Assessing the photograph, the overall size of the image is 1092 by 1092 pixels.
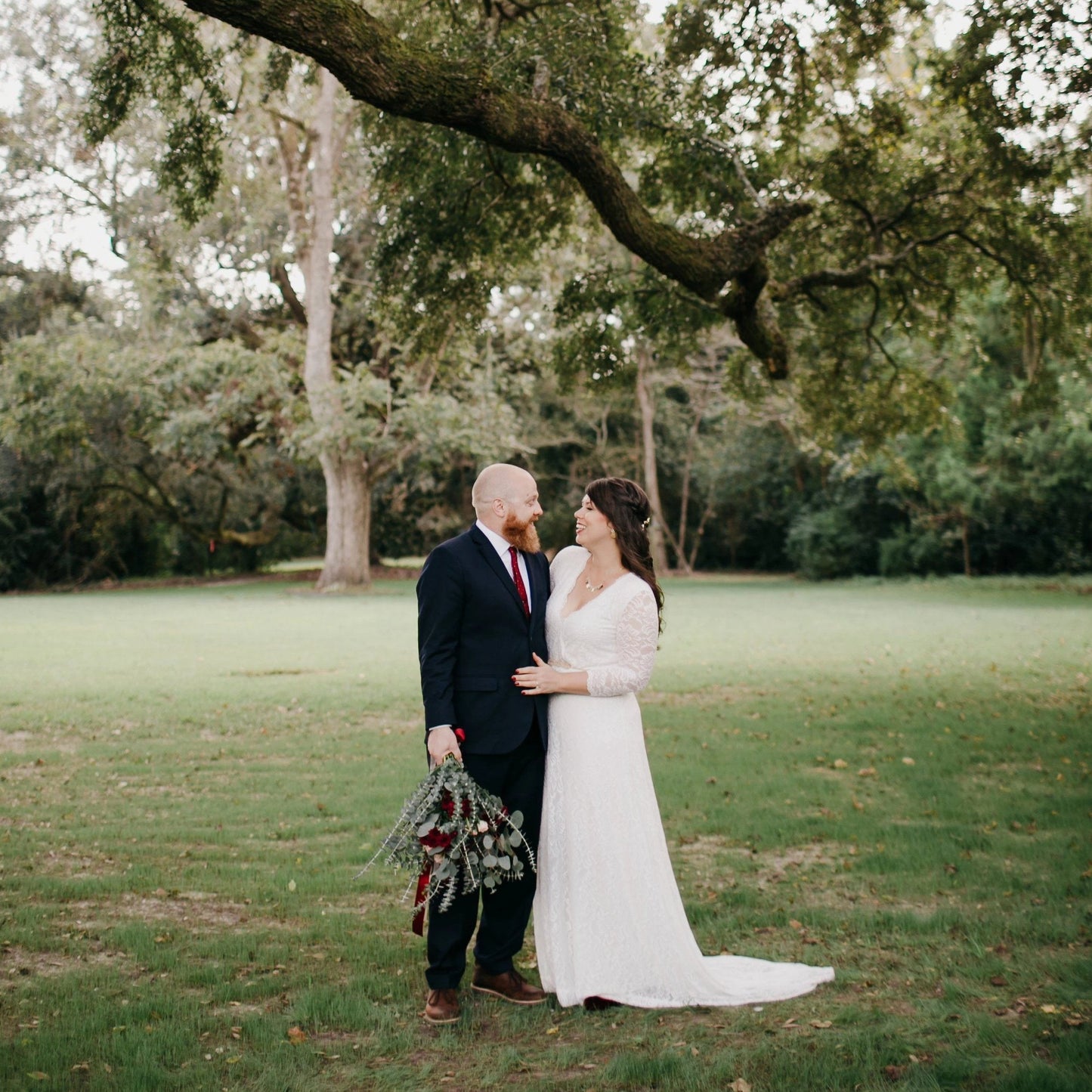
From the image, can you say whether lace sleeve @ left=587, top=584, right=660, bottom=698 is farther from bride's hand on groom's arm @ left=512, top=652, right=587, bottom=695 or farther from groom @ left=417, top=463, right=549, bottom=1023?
groom @ left=417, top=463, right=549, bottom=1023

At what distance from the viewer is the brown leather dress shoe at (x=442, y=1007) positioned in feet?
14.4

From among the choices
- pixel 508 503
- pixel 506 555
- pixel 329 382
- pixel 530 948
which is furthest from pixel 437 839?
pixel 329 382

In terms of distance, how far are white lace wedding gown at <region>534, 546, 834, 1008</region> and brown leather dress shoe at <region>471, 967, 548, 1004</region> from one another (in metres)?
0.07

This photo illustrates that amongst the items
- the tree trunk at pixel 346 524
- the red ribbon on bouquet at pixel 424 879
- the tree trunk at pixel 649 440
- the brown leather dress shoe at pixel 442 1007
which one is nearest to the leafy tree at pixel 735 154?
the red ribbon on bouquet at pixel 424 879

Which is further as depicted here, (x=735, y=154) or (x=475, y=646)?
(x=735, y=154)

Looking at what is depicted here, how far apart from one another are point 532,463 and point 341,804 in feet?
123

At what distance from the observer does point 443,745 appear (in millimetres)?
4328

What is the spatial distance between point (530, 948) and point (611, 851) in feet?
3.88

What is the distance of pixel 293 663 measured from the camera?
53.1 ft

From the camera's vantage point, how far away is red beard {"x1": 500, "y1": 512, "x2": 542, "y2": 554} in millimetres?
4555

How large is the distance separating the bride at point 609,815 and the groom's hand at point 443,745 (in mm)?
358

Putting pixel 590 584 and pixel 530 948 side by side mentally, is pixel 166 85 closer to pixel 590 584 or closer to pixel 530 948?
pixel 590 584

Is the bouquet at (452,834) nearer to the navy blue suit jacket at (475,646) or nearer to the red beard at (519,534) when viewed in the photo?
the navy blue suit jacket at (475,646)

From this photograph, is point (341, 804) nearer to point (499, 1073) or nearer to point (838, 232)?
point (499, 1073)
